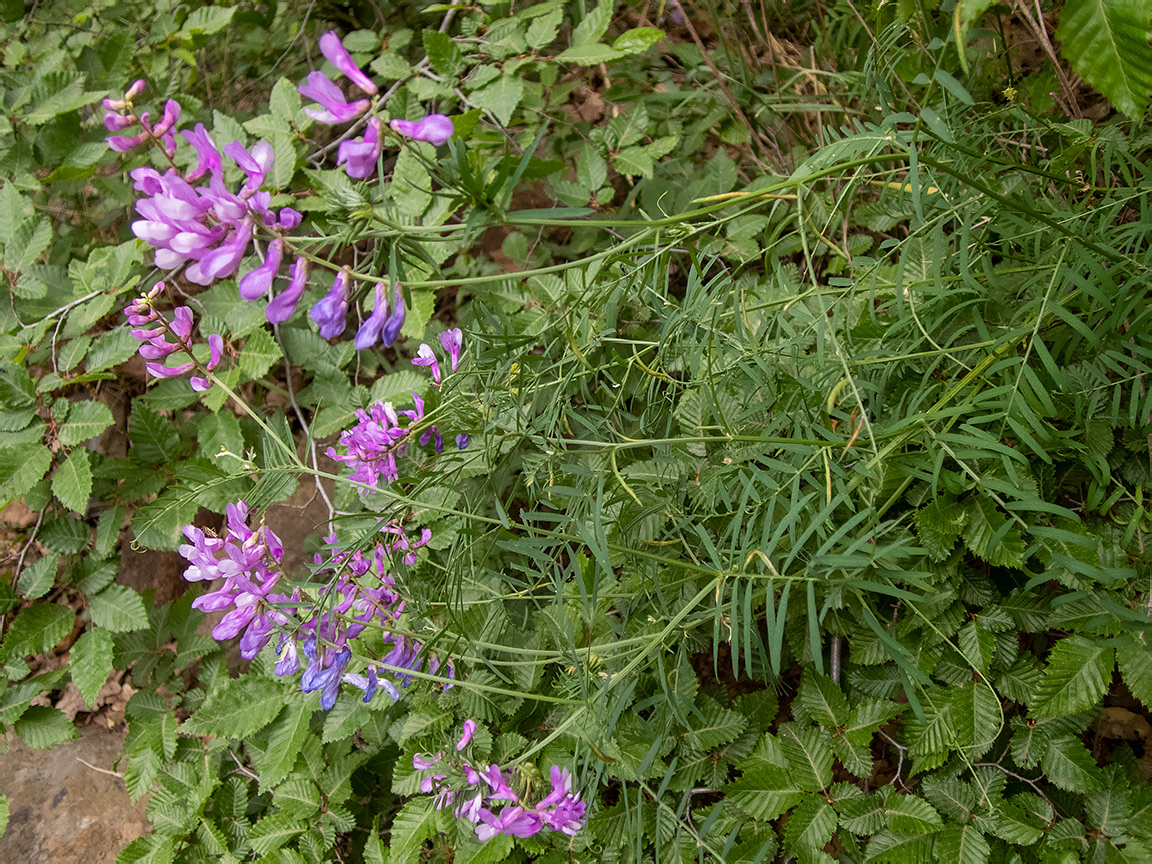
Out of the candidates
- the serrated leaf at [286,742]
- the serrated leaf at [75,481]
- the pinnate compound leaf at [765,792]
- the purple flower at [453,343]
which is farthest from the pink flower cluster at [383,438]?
the serrated leaf at [75,481]

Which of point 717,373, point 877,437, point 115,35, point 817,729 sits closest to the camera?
point 877,437

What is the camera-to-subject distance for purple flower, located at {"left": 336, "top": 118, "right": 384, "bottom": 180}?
0.78 meters

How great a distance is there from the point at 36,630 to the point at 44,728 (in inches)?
11.8

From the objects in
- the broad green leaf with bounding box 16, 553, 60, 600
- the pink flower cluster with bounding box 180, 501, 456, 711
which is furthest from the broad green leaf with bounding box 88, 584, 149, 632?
the pink flower cluster with bounding box 180, 501, 456, 711

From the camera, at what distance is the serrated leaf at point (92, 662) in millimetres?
2016

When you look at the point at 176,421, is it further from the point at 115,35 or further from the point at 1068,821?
the point at 1068,821

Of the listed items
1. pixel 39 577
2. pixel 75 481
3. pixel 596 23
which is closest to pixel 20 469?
pixel 75 481

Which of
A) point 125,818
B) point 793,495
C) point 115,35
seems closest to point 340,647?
point 793,495

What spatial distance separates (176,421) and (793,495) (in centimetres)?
237

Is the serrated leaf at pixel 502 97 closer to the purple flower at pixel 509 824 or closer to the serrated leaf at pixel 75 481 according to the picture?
the serrated leaf at pixel 75 481

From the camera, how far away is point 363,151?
790 millimetres

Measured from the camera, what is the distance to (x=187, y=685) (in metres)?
2.29

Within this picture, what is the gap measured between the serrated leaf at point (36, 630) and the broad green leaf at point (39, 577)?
0.04m

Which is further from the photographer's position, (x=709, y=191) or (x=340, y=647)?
(x=709, y=191)
